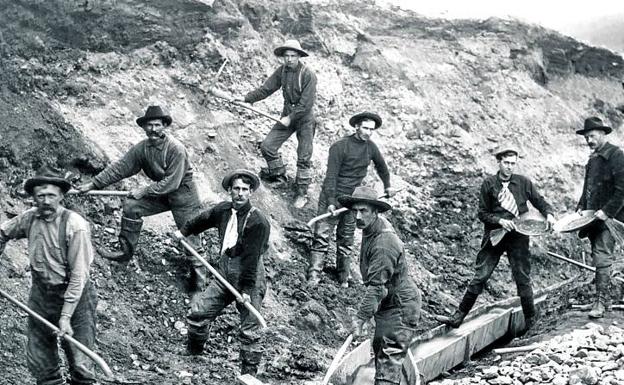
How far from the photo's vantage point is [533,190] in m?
7.61

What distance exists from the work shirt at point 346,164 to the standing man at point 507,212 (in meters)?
1.36

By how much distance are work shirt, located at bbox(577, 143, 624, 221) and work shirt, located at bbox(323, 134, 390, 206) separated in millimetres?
2183

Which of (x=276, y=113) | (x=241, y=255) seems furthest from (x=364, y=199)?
(x=276, y=113)

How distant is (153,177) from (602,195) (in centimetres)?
448

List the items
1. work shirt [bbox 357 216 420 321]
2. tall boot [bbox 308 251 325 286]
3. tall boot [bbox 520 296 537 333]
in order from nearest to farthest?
work shirt [bbox 357 216 420 321] < tall boot [bbox 520 296 537 333] < tall boot [bbox 308 251 325 286]

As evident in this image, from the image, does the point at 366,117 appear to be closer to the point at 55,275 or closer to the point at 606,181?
the point at 606,181

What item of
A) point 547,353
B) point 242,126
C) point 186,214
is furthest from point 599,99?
point 186,214

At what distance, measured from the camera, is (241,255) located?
6305 millimetres

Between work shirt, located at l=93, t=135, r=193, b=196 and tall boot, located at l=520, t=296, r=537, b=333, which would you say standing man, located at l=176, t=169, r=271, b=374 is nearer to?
work shirt, located at l=93, t=135, r=193, b=196

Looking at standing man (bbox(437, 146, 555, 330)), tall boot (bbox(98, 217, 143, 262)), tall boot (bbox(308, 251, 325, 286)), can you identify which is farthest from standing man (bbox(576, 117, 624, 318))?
tall boot (bbox(98, 217, 143, 262))

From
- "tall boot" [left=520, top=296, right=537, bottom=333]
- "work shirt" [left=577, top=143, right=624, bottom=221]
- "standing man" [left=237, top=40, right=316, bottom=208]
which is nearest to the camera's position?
"work shirt" [left=577, top=143, right=624, bottom=221]

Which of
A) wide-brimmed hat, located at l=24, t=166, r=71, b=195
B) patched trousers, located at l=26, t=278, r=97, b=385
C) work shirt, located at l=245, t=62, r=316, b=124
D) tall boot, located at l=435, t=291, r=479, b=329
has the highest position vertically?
wide-brimmed hat, located at l=24, t=166, r=71, b=195

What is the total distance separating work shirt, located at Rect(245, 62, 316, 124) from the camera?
29.7ft

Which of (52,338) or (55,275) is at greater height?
(55,275)
